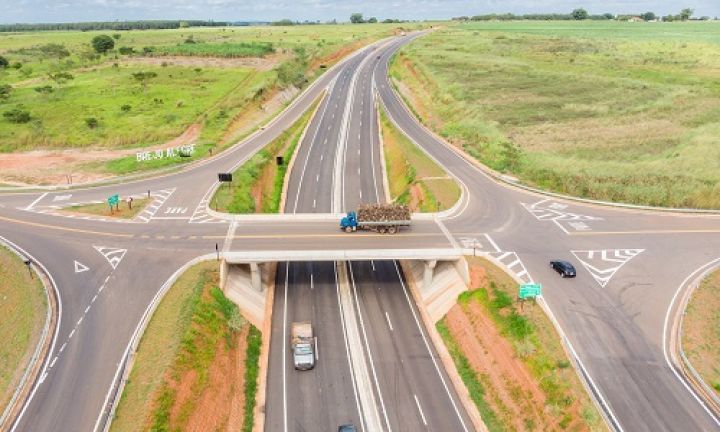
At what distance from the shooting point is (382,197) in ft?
241

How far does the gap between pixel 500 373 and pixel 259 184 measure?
154ft

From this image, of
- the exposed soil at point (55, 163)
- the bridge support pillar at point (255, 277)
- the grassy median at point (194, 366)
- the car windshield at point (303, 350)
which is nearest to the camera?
the grassy median at point (194, 366)

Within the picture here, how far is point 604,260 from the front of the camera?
47.5 metres

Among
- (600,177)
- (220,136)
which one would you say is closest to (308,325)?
(600,177)

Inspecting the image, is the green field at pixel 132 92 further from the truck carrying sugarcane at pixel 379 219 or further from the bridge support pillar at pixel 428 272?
the bridge support pillar at pixel 428 272

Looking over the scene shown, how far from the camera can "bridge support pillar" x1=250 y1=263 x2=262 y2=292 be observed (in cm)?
4797

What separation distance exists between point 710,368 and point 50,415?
153ft

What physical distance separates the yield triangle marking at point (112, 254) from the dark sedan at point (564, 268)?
43.4 meters

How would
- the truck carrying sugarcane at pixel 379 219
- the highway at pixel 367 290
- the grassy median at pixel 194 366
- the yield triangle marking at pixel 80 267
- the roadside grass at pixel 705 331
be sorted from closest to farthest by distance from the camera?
A: 1. the grassy median at pixel 194 366
2. the highway at pixel 367 290
3. the roadside grass at pixel 705 331
4. the yield triangle marking at pixel 80 267
5. the truck carrying sugarcane at pixel 379 219

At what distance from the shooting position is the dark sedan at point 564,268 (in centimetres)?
4453

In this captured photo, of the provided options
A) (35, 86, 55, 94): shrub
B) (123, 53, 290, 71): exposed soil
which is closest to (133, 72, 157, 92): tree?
(35, 86, 55, 94): shrub

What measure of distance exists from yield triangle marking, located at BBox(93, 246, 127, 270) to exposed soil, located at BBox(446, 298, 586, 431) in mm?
33599

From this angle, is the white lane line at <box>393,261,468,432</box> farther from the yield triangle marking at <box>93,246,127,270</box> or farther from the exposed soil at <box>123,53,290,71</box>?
the exposed soil at <box>123,53,290,71</box>

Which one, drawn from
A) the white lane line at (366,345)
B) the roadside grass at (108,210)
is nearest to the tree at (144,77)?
the roadside grass at (108,210)
